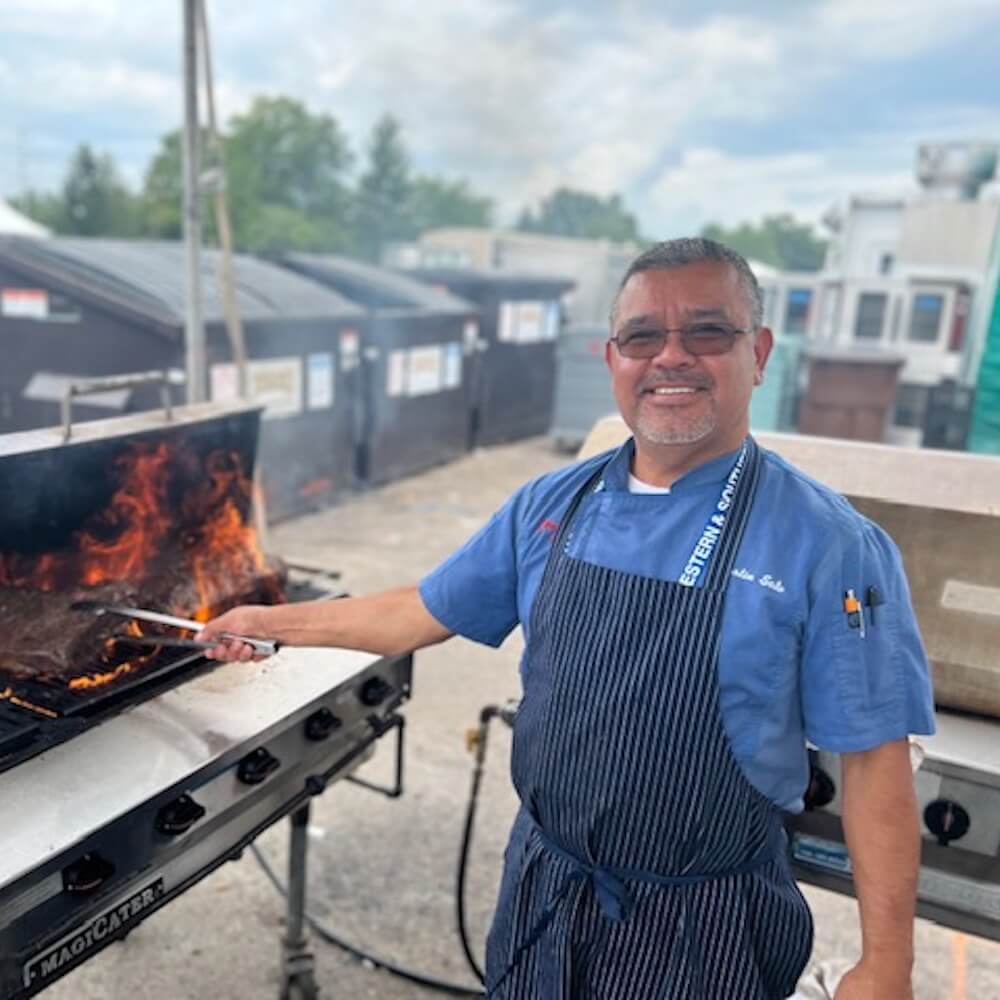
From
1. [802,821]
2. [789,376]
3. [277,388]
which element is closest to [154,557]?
[802,821]

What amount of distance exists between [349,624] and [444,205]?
62.0 meters

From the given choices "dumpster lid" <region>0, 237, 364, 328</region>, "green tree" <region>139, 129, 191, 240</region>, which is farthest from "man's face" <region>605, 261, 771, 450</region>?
"green tree" <region>139, 129, 191, 240</region>

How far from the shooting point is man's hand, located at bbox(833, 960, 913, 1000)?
1.31 m

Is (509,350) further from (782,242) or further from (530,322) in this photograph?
(782,242)

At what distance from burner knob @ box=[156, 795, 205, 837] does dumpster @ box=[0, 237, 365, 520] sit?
3898mm

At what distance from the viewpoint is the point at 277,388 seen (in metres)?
6.55

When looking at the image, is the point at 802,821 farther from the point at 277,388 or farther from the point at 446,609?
the point at 277,388

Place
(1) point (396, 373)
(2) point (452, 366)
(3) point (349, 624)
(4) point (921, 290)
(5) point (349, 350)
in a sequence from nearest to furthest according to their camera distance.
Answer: (3) point (349, 624), (5) point (349, 350), (1) point (396, 373), (2) point (452, 366), (4) point (921, 290)

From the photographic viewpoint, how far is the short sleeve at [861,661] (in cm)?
130

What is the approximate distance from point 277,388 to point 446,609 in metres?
5.15

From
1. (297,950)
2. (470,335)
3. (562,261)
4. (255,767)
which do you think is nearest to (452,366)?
(470,335)

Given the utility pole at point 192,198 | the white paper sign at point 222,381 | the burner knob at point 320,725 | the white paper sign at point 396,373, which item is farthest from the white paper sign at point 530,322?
the burner knob at point 320,725

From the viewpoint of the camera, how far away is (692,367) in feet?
4.70

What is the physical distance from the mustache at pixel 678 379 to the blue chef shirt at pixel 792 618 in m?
0.14
